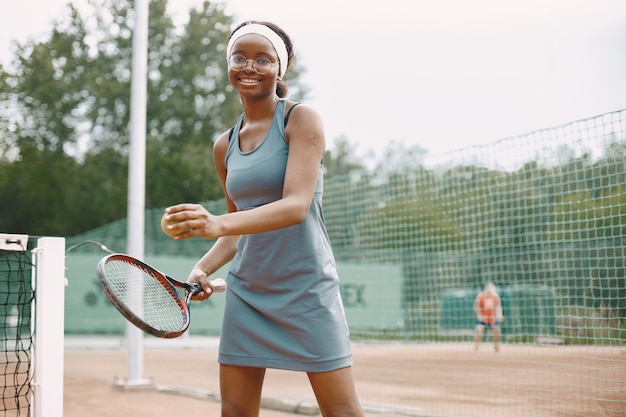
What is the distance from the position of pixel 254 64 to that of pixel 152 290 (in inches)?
33.4

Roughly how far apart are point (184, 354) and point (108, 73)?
52.8 feet

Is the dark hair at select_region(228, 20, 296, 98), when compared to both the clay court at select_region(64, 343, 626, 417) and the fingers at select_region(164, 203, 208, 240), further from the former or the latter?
the clay court at select_region(64, 343, 626, 417)

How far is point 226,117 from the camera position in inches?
1121

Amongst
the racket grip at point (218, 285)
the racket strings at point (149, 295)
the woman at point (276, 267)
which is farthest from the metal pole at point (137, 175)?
the woman at point (276, 267)

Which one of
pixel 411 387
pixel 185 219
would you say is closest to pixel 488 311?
pixel 411 387

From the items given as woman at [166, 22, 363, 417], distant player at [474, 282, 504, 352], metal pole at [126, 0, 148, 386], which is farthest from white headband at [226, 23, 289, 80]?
distant player at [474, 282, 504, 352]

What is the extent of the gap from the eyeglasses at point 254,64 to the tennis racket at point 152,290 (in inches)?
27.3

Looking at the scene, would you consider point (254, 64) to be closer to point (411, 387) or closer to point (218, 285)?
point (218, 285)

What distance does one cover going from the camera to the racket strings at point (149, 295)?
→ 8.20 feet

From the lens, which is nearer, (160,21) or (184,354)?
(184,354)

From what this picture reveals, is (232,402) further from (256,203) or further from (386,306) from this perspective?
(386,306)

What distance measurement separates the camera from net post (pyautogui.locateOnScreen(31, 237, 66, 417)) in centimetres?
346

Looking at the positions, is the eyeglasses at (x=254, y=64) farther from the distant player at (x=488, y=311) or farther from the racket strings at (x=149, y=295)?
the distant player at (x=488, y=311)

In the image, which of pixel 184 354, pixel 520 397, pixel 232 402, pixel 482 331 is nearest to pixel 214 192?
pixel 184 354
